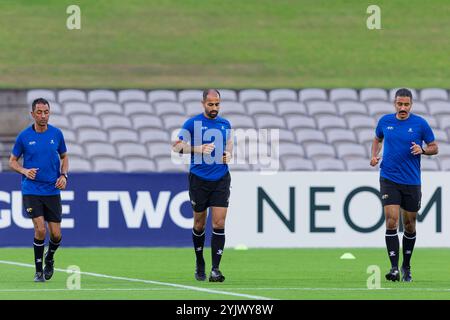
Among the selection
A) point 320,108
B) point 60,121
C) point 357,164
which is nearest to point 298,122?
point 320,108

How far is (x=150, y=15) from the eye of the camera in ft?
108

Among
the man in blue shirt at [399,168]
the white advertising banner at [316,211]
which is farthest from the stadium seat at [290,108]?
the man in blue shirt at [399,168]

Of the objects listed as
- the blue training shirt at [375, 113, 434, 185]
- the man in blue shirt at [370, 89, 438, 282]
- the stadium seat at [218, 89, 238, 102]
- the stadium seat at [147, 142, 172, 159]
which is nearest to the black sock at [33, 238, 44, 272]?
the man in blue shirt at [370, 89, 438, 282]

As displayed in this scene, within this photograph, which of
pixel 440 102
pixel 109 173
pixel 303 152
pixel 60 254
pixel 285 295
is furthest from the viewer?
pixel 440 102

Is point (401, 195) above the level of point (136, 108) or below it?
below

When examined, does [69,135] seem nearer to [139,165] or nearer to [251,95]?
[139,165]

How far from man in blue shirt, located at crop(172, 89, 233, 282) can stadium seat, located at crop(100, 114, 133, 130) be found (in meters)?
11.5

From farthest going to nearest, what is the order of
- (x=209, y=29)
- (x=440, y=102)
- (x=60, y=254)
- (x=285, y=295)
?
(x=209, y=29) → (x=440, y=102) → (x=60, y=254) → (x=285, y=295)

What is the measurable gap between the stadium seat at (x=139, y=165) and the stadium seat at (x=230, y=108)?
8.48 ft

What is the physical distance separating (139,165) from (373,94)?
20.3 feet

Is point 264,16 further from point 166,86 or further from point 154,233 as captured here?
point 154,233

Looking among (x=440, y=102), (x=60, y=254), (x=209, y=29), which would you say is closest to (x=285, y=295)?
(x=60, y=254)

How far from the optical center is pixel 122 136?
85.0ft

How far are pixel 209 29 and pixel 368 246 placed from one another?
12.2 metres
